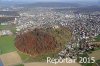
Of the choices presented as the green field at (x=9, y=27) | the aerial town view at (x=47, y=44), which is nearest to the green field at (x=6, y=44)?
the aerial town view at (x=47, y=44)

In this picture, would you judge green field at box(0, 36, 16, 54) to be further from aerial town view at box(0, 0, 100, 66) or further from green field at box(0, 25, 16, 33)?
green field at box(0, 25, 16, 33)

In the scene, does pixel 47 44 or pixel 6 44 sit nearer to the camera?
pixel 47 44

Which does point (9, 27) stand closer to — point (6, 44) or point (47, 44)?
point (6, 44)

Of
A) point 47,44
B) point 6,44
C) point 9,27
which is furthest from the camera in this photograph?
point 9,27

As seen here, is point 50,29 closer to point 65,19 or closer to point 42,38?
point 42,38

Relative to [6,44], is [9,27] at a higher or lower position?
higher

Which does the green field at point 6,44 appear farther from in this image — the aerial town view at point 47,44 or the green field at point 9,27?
the green field at point 9,27

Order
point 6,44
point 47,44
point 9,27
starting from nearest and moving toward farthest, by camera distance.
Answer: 1. point 47,44
2. point 6,44
3. point 9,27

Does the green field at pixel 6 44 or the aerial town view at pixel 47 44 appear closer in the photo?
the aerial town view at pixel 47 44

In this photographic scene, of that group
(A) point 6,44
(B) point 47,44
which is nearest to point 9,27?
(A) point 6,44
